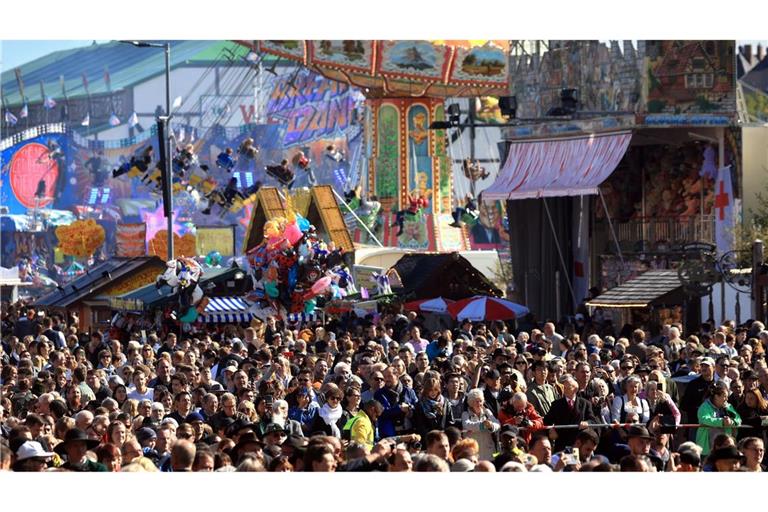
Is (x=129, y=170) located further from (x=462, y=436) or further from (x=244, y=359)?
(x=462, y=436)

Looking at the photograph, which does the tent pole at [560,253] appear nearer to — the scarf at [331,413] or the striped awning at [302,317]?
the striped awning at [302,317]

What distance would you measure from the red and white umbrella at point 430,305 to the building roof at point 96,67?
88301 mm

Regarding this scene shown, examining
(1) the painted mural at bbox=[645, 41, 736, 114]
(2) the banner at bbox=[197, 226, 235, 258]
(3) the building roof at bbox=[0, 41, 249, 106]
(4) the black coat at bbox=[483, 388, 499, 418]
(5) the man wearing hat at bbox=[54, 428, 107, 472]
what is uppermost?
(3) the building roof at bbox=[0, 41, 249, 106]

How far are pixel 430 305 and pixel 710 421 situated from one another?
18.9 m

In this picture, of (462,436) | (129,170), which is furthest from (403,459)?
(129,170)

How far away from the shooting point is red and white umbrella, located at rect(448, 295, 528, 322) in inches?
1184

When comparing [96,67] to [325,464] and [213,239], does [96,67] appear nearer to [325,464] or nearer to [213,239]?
[213,239]

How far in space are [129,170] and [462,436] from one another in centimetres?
3295

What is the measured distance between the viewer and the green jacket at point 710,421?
13.7 meters

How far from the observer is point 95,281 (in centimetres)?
3816

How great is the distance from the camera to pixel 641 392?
14391 millimetres

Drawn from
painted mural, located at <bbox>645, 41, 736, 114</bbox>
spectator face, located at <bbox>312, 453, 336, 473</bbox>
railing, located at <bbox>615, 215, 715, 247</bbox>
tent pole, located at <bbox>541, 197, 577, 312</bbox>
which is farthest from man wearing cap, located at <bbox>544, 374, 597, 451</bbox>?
tent pole, located at <bbox>541, 197, 577, 312</bbox>

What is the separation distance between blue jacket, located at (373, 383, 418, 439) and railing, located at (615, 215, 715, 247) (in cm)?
1912

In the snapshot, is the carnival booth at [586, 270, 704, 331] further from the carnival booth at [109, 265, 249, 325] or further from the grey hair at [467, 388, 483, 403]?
the grey hair at [467, 388, 483, 403]
